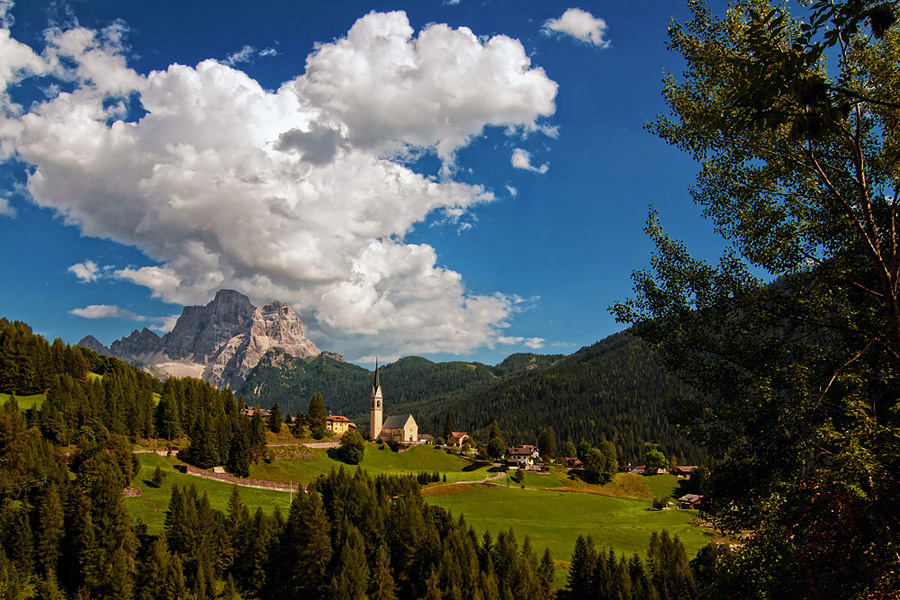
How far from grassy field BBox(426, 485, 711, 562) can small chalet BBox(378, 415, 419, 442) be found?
5094 centimetres

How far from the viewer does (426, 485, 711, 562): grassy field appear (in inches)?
2719

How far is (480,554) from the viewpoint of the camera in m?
50.3

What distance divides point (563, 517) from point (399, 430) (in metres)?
71.6

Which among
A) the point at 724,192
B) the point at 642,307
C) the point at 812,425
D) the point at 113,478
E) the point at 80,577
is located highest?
the point at 724,192

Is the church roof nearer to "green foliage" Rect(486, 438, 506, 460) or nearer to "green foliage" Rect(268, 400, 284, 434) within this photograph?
"green foliage" Rect(486, 438, 506, 460)

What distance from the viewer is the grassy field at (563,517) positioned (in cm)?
6906

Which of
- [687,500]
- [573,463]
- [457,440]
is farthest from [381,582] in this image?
[457,440]

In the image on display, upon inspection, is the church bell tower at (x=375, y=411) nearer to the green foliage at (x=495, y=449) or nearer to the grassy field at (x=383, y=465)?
the grassy field at (x=383, y=465)

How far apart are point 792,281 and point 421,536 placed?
159 ft

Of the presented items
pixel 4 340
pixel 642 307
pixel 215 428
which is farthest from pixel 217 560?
pixel 4 340

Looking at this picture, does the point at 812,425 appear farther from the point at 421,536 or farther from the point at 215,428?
the point at 215,428

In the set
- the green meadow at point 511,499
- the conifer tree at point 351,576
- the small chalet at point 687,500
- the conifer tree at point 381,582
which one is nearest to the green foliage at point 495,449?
the green meadow at point 511,499

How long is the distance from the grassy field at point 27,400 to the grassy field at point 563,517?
211 ft

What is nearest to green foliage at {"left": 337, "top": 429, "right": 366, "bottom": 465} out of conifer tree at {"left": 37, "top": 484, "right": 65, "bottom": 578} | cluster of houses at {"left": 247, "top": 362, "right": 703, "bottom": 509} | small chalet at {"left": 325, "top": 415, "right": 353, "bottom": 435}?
cluster of houses at {"left": 247, "top": 362, "right": 703, "bottom": 509}
